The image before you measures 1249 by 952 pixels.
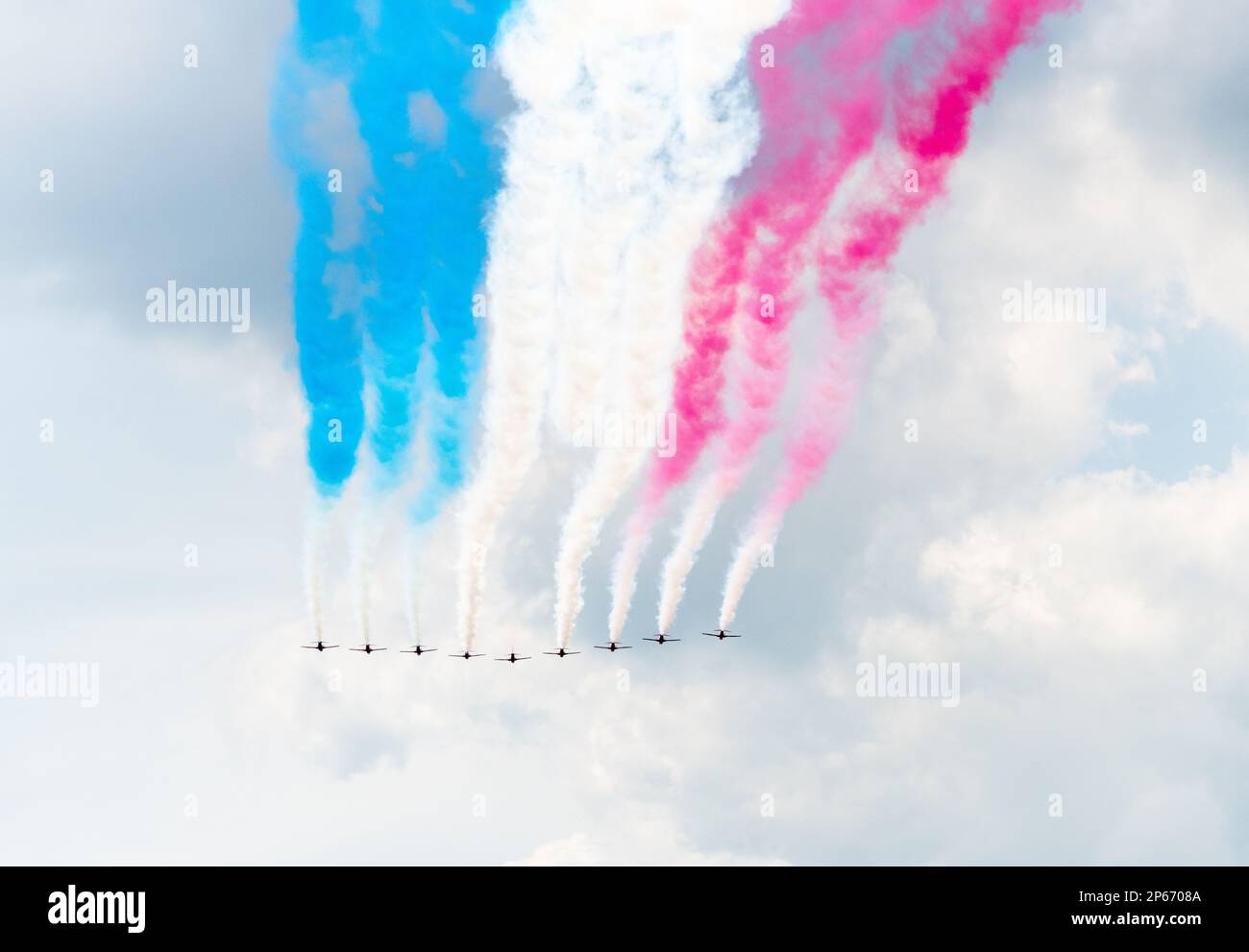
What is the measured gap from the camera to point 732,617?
77812 millimetres
